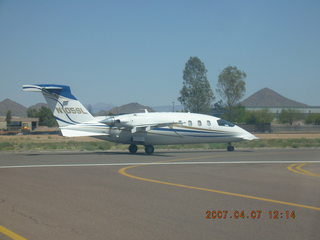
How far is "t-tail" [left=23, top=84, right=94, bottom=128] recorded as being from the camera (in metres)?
26.7

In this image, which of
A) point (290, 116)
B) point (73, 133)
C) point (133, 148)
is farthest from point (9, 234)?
point (290, 116)

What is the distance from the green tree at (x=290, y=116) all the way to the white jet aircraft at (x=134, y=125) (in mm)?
86990

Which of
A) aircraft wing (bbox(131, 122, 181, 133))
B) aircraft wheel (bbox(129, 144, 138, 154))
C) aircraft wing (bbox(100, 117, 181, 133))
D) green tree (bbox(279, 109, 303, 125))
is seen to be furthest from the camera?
green tree (bbox(279, 109, 303, 125))

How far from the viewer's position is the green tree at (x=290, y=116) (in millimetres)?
113125

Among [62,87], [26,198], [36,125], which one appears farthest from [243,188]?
[36,125]

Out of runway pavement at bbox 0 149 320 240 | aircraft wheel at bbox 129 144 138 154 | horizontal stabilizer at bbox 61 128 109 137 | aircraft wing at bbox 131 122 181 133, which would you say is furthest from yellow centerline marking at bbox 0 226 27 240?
aircraft wheel at bbox 129 144 138 154

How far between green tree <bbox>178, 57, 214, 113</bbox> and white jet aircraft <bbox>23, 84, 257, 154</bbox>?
50596 mm

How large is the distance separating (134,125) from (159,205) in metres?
18.5

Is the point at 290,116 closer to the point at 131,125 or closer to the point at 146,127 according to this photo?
the point at 146,127

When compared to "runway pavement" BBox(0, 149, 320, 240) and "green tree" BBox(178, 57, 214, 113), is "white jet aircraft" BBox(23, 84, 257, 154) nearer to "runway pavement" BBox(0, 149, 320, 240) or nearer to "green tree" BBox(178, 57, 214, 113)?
"runway pavement" BBox(0, 149, 320, 240)

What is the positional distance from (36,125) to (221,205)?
357 ft

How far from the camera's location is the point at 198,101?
269 ft

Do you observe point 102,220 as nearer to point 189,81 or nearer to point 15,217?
point 15,217

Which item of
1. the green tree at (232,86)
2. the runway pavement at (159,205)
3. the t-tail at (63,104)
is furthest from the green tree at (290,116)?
the runway pavement at (159,205)
